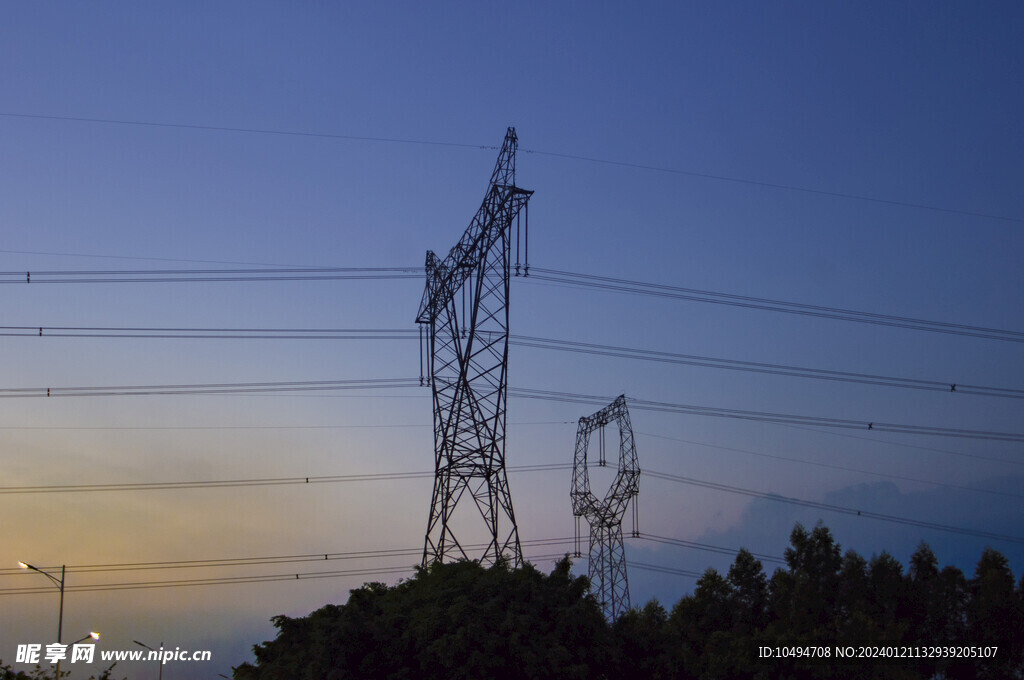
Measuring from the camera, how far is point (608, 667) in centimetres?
3662

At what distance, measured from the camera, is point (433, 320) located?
4747 cm

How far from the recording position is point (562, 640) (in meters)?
35.9

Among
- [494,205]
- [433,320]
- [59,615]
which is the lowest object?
[59,615]

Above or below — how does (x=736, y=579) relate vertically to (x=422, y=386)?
below

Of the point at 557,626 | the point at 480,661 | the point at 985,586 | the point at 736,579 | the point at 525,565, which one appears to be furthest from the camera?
the point at 736,579

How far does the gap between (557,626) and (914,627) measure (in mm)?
33638

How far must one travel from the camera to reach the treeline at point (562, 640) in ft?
113

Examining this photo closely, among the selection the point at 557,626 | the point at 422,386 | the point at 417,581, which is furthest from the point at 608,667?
the point at 422,386

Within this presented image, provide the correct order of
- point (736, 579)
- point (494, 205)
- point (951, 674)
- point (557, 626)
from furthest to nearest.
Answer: point (736, 579), point (951, 674), point (494, 205), point (557, 626)

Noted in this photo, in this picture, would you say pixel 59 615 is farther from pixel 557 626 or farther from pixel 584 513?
pixel 584 513

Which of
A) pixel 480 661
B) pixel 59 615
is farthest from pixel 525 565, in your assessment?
pixel 59 615

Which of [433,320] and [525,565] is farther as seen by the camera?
[433,320]

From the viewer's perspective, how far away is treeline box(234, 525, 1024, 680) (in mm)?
34438

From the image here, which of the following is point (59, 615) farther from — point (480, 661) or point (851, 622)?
point (851, 622)
